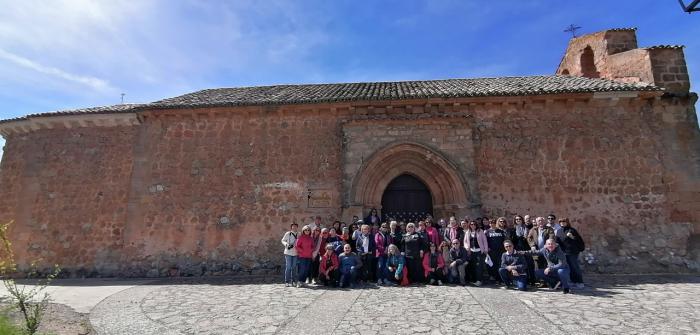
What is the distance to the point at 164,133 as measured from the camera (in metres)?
9.70

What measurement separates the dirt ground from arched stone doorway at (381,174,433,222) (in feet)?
20.5

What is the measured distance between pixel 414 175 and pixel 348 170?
1.73 meters

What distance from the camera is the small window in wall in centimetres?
1219

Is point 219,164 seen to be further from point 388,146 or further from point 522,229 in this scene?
point 522,229

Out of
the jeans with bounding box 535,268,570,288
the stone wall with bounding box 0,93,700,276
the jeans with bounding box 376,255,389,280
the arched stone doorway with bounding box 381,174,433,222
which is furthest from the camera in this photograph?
the arched stone doorway with bounding box 381,174,433,222

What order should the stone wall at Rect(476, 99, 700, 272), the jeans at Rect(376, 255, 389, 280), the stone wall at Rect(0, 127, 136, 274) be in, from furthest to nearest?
the stone wall at Rect(0, 127, 136, 274)
the stone wall at Rect(476, 99, 700, 272)
the jeans at Rect(376, 255, 389, 280)

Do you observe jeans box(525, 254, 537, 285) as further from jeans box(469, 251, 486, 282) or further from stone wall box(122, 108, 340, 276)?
stone wall box(122, 108, 340, 276)

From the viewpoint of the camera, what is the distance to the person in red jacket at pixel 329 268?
278 inches

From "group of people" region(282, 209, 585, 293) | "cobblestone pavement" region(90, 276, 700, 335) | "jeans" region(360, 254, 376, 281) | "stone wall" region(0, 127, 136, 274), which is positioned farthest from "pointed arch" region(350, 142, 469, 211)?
"stone wall" region(0, 127, 136, 274)

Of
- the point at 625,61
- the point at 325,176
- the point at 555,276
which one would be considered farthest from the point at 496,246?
the point at 625,61

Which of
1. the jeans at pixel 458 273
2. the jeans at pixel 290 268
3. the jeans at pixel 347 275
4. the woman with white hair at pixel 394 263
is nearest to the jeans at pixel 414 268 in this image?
the woman with white hair at pixel 394 263

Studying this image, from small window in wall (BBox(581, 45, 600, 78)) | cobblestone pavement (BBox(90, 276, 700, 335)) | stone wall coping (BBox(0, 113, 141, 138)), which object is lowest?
cobblestone pavement (BBox(90, 276, 700, 335))

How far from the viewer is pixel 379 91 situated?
10289mm

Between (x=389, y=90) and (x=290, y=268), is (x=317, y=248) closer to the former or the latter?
(x=290, y=268)
